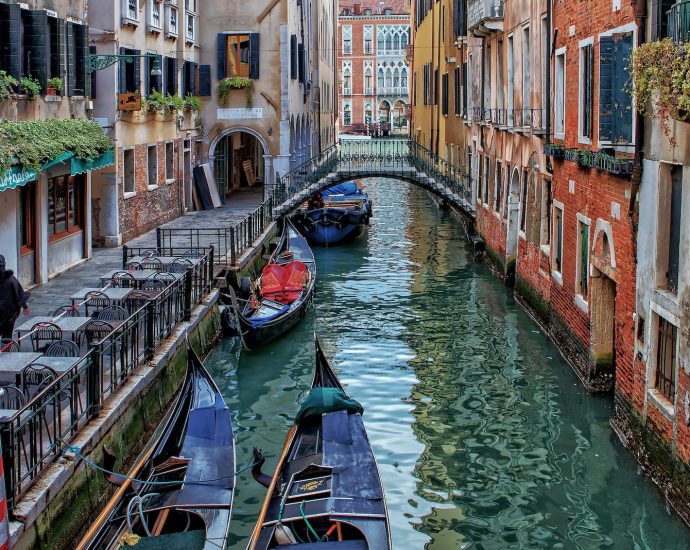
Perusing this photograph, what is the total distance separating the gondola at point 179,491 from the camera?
23.6 feet

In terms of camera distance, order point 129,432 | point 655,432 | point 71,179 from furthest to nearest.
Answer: point 71,179 → point 129,432 → point 655,432

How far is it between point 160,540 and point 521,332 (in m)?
9.70

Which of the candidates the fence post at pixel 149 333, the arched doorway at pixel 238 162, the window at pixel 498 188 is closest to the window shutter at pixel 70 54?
the fence post at pixel 149 333

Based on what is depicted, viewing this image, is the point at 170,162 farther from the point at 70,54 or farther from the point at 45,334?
the point at 45,334

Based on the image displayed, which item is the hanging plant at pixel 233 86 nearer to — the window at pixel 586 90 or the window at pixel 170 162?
the window at pixel 170 162

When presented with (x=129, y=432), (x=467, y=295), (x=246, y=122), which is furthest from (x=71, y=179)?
(x=246, y=122)

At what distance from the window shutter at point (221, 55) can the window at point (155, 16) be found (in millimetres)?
4277

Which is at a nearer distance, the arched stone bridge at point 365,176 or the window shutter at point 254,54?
the arched stone bridge at point 365,176

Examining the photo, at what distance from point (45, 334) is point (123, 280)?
128 inches

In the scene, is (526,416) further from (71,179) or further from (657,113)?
(71,179)

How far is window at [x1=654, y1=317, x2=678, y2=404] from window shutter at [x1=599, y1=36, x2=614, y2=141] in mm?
2710

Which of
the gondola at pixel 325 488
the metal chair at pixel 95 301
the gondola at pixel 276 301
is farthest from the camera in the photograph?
the gondola at pixel 276 301

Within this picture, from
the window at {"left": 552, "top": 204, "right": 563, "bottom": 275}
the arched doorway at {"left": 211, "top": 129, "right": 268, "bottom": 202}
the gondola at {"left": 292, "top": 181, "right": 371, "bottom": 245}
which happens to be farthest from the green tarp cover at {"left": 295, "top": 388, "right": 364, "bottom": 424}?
the arched doorway at {"left": 211, "top": 129, "right": 268, "bottom": 202}

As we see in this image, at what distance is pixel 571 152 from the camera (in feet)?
45.2
